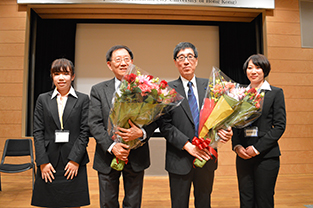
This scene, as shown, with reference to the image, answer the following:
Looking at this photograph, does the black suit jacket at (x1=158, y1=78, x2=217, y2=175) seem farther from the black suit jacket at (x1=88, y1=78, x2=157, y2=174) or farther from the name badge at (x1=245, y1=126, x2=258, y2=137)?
the name badge at (x1=245, y1=126, x2=258, y2=137)

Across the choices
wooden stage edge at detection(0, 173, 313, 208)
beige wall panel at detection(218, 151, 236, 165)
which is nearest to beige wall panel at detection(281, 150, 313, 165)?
wooden stage edge at detection(0, 173, 313, 208)

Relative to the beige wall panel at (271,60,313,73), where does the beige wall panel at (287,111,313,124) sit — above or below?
below

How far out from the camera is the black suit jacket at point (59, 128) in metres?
1.70

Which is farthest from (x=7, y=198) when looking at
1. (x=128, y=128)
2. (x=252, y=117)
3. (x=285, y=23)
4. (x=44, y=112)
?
(x=285, y=23)

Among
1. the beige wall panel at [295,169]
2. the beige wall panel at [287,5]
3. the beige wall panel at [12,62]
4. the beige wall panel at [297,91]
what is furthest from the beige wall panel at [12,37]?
the beige wall panel at [295,169]

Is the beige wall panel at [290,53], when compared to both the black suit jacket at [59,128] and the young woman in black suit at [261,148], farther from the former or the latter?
the black suit jacket at [59,128]

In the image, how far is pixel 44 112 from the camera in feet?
5.80

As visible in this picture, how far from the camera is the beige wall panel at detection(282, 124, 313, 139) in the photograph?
460 cm

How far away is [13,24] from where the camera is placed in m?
4.59

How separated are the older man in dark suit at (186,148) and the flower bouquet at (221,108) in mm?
63

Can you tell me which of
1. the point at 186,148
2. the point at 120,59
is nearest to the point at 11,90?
the point at 120,59

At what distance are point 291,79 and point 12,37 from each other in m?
5.99

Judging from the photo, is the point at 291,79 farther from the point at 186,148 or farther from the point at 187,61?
the point at 186,148

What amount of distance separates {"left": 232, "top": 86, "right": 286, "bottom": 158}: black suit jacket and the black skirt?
136 cm
